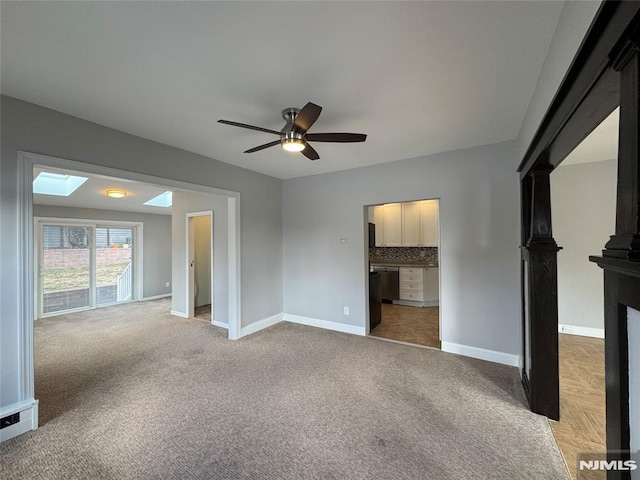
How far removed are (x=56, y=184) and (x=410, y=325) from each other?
674cm

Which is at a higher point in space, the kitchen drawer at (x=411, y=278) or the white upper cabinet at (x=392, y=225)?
the white upper cabinet at (x=392, y=225)

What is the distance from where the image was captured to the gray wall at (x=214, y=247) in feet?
14.8

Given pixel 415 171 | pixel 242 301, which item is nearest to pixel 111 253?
pixel 242 301

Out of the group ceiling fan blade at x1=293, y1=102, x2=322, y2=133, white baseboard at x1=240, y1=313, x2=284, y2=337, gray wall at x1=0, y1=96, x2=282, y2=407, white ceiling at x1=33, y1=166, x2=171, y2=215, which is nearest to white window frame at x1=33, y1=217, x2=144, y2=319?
white ceiling at x1=33, y1=166, x2=171, y2=215

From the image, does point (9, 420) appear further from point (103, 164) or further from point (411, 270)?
point (411, 270)

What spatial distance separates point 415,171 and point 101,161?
3.57 meters

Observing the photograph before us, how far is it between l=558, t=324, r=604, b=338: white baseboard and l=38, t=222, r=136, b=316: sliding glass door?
28.8 ft

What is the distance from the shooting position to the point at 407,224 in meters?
5.92

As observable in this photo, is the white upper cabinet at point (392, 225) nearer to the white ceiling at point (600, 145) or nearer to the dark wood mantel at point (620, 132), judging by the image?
the white ceiling at point (600, 145)

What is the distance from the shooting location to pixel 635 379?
0.79 m

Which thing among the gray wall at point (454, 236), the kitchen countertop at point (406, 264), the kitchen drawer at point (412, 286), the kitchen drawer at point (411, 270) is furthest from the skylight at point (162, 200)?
the kitchen drawer at point (412, 286)

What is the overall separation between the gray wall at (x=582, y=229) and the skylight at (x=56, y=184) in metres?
7.66

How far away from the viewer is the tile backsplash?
6066mm

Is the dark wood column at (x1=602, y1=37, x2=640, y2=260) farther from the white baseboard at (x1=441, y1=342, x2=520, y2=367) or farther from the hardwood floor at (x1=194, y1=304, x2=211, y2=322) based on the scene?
the hardwood floor at (x1=194, y1=304, x2=211, y2=322)
